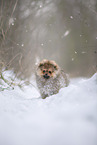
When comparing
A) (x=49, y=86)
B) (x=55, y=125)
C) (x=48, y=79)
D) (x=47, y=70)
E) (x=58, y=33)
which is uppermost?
(x=55, y=125)

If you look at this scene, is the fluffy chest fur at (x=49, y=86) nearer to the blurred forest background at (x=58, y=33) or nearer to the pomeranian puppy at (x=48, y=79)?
the pomeranian puppy at (x=48, y=79)

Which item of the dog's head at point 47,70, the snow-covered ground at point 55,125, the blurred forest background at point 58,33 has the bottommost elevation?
the blurred forest background at point 58,33

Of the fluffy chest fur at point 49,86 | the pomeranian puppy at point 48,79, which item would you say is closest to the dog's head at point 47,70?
the pomeranian puppy at point 48,79

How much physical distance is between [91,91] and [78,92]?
175 mm

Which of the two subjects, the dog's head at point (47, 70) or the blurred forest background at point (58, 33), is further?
the blurred forest background at point (58, 33)

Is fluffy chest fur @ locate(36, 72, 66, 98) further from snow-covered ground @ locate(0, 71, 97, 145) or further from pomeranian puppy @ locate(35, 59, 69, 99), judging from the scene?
snow-covered ground @ locate(0, 71, 97, 145)

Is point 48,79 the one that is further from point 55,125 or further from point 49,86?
point 55,125

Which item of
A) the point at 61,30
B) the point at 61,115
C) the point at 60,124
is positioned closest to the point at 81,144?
the point at 60,124

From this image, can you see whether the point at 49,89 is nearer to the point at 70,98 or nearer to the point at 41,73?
the point at 41,73

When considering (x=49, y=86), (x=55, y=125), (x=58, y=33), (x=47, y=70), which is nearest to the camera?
(x=55, y=125)

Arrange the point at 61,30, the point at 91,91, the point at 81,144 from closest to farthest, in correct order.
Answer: the point at 81,144 → the point at 91,91 → the point at 61,30

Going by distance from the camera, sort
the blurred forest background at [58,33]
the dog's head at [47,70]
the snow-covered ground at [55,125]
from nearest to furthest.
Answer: the snow-covered ground at [55,125] < the dog's head at [47,70] < the blurred forest background at [58,33]

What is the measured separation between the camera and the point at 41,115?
5.20 ft

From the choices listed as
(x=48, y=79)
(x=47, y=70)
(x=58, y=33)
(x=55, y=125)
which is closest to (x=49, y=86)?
(x=48, y=79)
